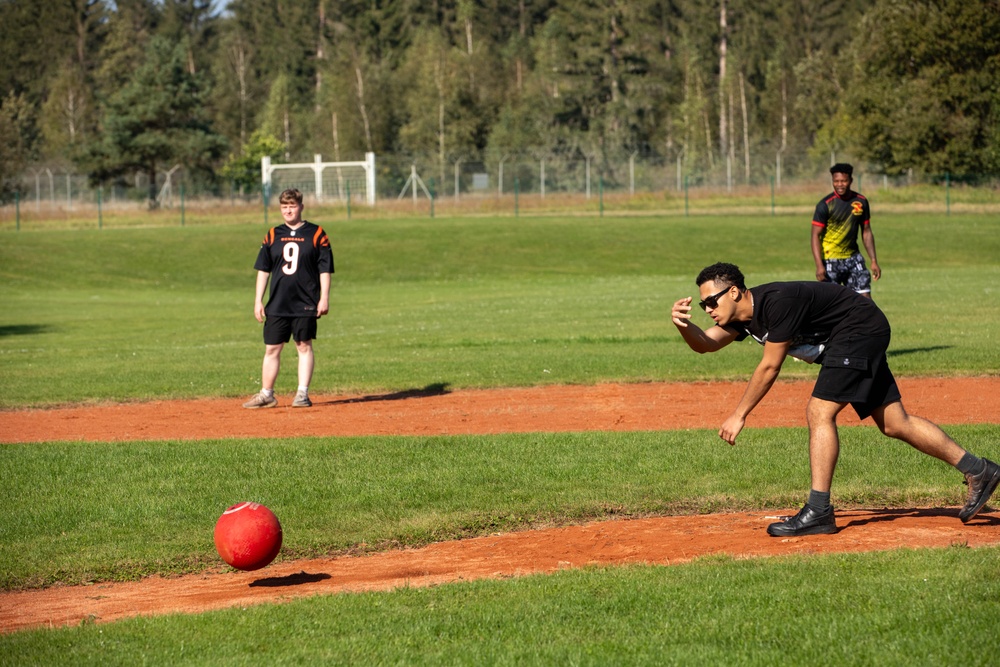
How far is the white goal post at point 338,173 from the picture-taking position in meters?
59.2

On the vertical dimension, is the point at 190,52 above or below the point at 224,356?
above

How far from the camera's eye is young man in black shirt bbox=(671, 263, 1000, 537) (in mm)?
6898

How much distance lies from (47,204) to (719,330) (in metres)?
59.6

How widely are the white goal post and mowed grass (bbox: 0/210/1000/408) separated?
9.70 metres

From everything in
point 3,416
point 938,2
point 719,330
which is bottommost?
point 3,416

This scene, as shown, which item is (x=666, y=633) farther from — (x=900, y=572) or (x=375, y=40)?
(x=375, y=40)

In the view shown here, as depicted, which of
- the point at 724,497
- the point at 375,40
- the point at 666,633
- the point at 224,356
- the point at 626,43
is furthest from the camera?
the point at 375,40

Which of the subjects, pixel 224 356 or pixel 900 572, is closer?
pixel 900 572

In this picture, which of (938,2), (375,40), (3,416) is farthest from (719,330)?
(375,40)

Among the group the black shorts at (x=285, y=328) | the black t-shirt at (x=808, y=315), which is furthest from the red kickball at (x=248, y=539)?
the black shorts at (x=285, y=328)

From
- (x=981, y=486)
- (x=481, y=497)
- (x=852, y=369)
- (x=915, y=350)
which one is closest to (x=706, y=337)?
(x=852, y=369)

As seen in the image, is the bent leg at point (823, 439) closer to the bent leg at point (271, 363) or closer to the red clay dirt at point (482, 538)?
the red clay dirt at point (482, 538)

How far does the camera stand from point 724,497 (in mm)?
8734

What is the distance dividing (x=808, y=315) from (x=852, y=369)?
1.32 ft
